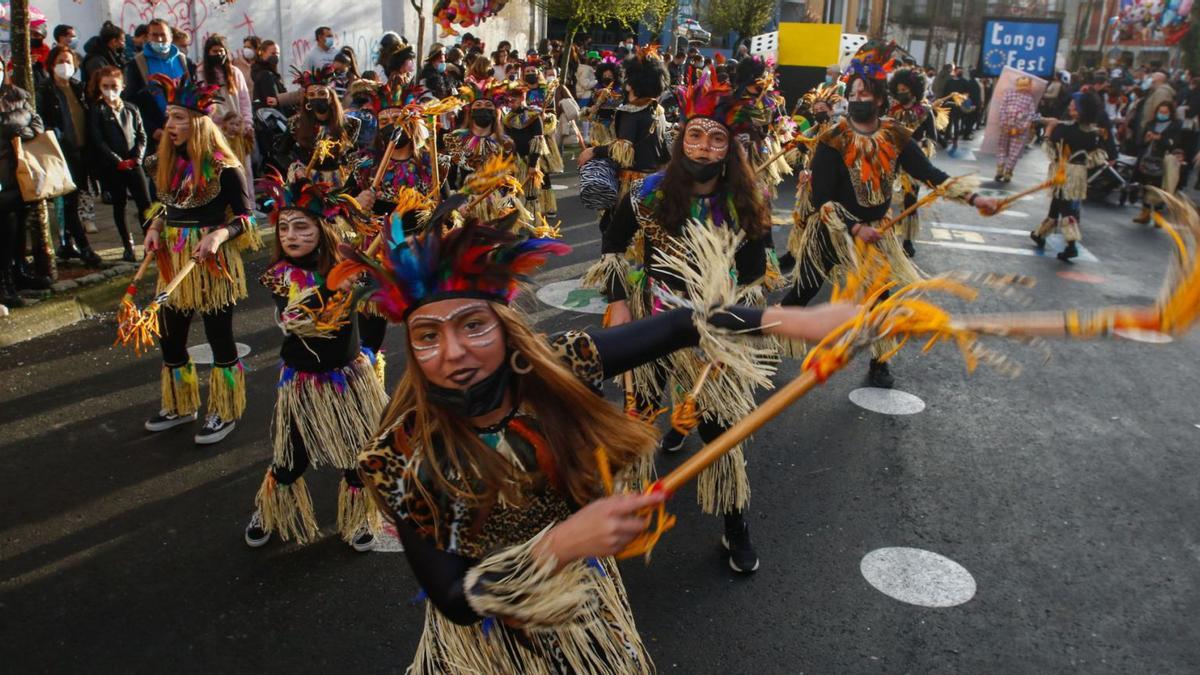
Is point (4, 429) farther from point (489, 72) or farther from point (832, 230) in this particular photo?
point (489, 72)

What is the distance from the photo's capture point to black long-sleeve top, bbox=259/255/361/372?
12.3 feet

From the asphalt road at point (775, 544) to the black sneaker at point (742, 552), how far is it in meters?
0.05

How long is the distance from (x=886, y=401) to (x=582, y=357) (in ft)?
13.4

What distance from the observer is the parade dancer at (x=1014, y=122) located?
11.3 m

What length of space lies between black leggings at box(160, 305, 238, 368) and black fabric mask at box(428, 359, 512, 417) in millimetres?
3312

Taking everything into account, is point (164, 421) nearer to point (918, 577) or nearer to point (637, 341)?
point (637, 341)

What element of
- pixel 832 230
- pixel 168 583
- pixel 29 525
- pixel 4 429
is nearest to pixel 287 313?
pixel 168 583

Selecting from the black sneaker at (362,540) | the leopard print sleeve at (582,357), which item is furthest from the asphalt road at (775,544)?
the leopard print sleeve at (582,357)

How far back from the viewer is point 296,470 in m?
3.80

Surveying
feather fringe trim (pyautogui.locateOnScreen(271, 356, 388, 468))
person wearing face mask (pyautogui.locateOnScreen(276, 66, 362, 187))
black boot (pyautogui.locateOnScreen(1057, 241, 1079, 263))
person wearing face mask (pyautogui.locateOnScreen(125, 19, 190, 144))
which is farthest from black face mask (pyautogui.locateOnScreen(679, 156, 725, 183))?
black boot (pyautogui.locateOnScreen(1057, 241, 1079, 263))

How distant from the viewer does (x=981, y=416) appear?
5477 millimetres

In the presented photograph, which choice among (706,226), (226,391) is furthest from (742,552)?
(226,391)

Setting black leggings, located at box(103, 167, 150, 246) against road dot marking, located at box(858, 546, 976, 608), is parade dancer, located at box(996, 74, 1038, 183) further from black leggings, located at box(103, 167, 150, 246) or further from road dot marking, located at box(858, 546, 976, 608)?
black leggings, located at box(103, 167, 150, 246)

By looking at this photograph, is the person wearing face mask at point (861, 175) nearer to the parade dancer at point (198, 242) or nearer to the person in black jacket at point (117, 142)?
the parade dancer at point (198, 242)
